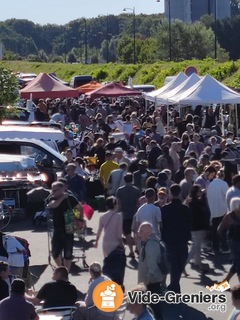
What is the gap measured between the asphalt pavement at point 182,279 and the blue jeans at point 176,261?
35 centimetres

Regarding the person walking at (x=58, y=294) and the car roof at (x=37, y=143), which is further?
the car roof at (x=37, y=143)

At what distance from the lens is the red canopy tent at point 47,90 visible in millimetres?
34875

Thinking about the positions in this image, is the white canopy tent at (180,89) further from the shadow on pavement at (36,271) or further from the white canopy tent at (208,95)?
the shadow on pavement at (36,271)

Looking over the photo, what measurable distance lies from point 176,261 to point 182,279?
4.59 ft

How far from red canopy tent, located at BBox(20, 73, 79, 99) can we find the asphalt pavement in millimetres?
17122

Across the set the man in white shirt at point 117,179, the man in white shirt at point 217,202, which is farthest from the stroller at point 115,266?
the man in white shirt at point 117,179

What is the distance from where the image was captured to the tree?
2772 centimetres

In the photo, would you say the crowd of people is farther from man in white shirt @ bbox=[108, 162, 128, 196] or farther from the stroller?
the stroller

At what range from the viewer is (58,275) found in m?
10.4

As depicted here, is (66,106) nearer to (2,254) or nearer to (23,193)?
(23,193)

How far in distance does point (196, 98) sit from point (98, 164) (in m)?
5.63

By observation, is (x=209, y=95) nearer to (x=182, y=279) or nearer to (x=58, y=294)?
(x=182, y=279)

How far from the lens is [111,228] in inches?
499

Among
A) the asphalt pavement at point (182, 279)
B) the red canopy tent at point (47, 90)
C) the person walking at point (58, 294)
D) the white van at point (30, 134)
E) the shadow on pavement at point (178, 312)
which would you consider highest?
the red canopy tent at point (47, 90)
